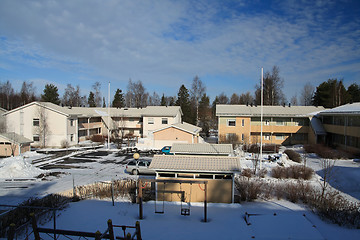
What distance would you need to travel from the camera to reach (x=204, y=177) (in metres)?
13.9

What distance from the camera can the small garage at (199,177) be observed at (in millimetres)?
13455

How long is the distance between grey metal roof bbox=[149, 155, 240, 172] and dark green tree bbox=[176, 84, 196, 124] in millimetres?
41559

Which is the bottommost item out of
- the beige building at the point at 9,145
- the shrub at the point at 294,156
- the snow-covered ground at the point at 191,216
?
the snow-covered ground at the point at 191,216

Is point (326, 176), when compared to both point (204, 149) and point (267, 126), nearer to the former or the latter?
point (204, 149)

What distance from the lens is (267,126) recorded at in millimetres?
37875

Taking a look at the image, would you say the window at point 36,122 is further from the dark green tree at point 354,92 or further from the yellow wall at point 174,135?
the dark green tree at point 354,92

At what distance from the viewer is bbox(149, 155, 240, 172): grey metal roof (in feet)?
44.0

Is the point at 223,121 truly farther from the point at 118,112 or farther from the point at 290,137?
the point at 118,112

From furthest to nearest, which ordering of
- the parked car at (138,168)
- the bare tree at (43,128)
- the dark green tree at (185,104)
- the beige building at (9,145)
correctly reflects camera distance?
the dark green tree at (185,104), the bare tree at (43,128), the beige building at (9,145), the parked car at (138,168)

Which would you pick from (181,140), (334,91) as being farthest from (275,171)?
(334,91)

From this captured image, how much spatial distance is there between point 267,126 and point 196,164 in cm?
2735

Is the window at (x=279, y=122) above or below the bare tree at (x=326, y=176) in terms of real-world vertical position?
above

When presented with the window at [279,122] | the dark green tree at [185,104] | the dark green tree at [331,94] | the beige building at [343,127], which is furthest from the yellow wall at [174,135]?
the dark green tree at [331,94]

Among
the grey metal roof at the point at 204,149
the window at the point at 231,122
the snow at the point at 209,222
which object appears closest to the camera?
the snow at the point at 209,222
